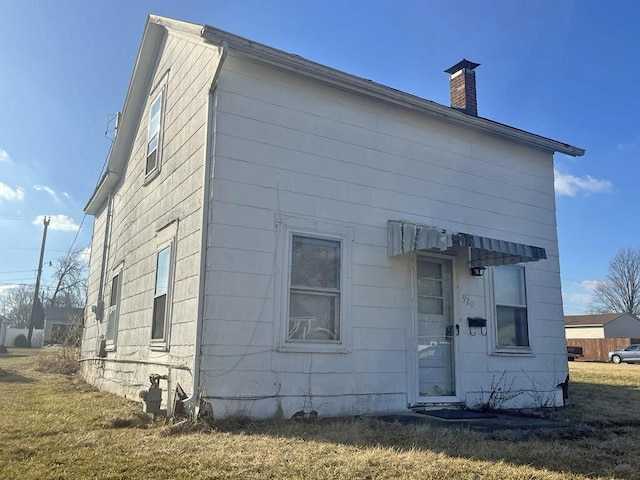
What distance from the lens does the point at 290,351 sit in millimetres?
6570

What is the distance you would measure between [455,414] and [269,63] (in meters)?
5.25

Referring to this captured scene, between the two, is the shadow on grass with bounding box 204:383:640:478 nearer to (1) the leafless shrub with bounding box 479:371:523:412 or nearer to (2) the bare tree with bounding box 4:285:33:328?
(1) the leafless shrub with bounding box 479:371:523:412

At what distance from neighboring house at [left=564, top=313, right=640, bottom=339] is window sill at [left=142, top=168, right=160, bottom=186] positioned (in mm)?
46857

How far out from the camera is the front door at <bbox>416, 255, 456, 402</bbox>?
7828 millimetres

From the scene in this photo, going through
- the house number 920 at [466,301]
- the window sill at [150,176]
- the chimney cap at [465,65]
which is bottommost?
the house number 920 at [466,301]

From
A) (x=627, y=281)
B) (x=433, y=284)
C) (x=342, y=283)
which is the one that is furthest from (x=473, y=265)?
(x=627, y=281)

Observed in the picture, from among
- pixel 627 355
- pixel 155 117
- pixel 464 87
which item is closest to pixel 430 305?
pixel 464 87

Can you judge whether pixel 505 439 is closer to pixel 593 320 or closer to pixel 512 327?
pixel 512 327

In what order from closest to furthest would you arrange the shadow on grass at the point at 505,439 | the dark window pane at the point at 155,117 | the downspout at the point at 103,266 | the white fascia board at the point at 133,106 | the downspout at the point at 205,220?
the shadow on grass at the point at 505,439 < the downspout at the point at 205,220 < the dark window pane at the point at 155,117 < the white fascia board at the point at 133,106 < the downspout at the point at 103,266

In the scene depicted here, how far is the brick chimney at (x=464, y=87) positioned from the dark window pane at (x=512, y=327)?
142 inches

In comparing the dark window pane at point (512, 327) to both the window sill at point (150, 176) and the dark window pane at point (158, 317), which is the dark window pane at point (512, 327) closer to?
the dark window pane at point (158, 317)

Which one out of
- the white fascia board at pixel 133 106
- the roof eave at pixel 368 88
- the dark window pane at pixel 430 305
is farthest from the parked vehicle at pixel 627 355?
the white fascia board at pixel 133 106

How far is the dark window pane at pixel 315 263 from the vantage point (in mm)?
6922

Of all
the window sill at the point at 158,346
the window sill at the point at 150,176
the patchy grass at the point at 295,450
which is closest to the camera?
the patchy grass at the point at 295,450
